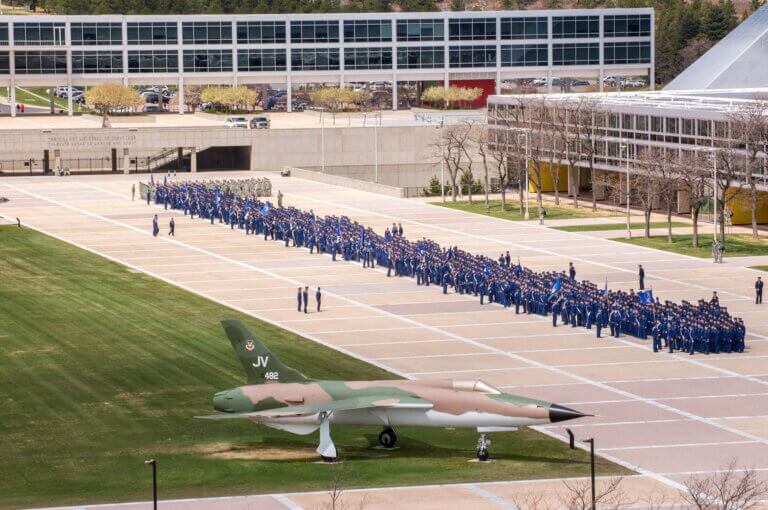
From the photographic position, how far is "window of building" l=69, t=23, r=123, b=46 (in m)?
151

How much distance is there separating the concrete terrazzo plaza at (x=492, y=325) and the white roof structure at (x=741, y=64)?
3131 centimetres

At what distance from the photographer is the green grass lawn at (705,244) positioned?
85.4m

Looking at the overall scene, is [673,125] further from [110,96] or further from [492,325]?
[110,96]

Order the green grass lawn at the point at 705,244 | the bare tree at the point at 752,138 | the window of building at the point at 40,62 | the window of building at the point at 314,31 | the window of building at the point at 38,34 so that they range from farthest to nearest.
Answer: the window of building at the point at 314,31
the window of building at the point at 40,62
the window of building at the point at 38,34
the bare tree at the point at 752,138
the green grass lawn at the point at 705,244

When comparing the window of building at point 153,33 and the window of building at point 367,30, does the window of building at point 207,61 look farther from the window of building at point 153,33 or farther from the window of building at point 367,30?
the window of building at point 367,30

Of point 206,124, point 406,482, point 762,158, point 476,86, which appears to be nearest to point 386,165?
point 206,124

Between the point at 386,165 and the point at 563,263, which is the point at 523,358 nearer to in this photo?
the point at 563,263

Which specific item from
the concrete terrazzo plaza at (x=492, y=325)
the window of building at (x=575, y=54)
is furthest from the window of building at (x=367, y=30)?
the concrete terrazzo plaza at (x=492, y=325)

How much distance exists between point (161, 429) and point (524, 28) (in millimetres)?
118386

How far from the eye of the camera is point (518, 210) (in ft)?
353

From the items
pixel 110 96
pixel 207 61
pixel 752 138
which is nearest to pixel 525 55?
pixel 207 61

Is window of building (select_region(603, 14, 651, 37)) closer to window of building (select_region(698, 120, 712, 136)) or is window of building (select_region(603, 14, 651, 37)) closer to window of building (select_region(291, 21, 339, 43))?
window of building (select_region(291, 21, 339, 43))

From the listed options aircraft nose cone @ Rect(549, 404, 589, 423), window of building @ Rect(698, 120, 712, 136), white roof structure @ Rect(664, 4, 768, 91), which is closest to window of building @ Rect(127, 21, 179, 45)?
white roof structure @ Rect(664, 4, 768, 91)

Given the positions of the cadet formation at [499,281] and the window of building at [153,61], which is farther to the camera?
the window of building at [153,61]
